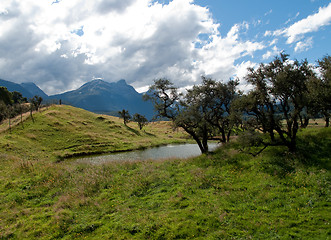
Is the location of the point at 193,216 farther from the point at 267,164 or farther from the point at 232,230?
the point at 267,164

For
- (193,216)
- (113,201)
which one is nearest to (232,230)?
(193,216)

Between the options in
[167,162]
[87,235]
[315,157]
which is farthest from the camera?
[167,162]

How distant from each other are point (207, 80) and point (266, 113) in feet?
36.8

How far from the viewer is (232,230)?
1055 centimetres

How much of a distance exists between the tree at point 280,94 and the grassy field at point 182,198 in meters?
3.38

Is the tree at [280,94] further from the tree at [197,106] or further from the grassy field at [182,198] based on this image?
the tree at [197,106]

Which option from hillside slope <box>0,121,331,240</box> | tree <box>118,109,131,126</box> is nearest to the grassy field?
hillside slope <box>0,121,331,240</box>

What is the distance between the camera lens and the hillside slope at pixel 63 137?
51572 millimetres

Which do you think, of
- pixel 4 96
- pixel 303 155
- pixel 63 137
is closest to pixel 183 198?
pixel 303 155

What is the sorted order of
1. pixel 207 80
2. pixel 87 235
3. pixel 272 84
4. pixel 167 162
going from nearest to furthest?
1. pixel 87 235
2. pixel 272 84
3. pixel 167 162
4. pixel 207 80

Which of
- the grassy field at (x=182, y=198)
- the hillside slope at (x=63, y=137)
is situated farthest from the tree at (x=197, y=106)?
the hillside slope at (x=63, y=137)

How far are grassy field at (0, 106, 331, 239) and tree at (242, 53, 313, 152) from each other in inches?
133

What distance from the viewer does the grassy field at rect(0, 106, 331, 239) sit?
11.1 metres

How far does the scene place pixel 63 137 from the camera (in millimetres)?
65375
